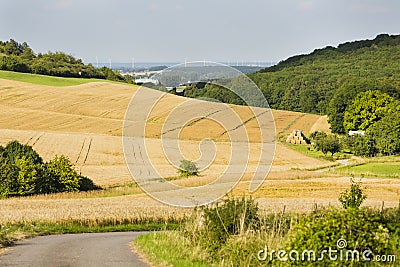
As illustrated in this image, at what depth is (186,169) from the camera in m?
42.4

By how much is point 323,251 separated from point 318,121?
96.3 metres

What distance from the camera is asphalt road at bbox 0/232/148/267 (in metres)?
13.7

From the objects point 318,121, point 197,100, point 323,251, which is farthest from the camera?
point 318,121

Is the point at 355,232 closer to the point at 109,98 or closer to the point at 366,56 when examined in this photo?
the point at 109,98

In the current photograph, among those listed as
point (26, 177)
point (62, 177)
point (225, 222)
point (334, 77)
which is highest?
point (334, 77)

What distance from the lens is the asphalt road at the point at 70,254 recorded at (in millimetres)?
13656

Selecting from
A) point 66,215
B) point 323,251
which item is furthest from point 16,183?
point 323,251

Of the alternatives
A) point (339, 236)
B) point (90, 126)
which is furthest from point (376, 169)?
point (339, 236)

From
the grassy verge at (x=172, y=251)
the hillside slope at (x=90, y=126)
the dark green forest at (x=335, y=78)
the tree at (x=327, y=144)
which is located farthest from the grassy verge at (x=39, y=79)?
the grassy verge at (x=172, y=251)

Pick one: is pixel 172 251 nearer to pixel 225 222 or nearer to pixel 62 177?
pixel 225 222

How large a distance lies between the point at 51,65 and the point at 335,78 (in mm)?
Result: 62820

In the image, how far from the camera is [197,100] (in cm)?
2325

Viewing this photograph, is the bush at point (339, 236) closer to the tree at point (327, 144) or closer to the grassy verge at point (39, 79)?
the tree at point (327, 144)

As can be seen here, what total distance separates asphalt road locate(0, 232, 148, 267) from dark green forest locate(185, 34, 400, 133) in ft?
158
